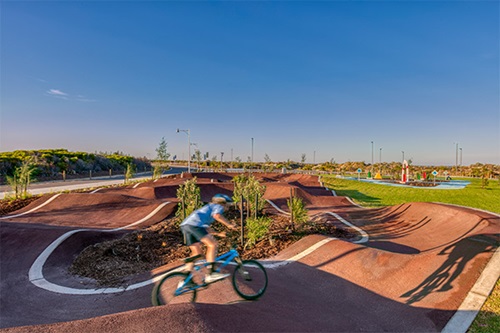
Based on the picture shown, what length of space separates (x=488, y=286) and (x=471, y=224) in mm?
6809

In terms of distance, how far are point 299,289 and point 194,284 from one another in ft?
8.65

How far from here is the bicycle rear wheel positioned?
520 cm

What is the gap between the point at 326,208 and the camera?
18844 millimetres

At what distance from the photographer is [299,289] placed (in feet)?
21.9

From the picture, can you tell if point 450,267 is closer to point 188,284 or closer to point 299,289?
point 299,289

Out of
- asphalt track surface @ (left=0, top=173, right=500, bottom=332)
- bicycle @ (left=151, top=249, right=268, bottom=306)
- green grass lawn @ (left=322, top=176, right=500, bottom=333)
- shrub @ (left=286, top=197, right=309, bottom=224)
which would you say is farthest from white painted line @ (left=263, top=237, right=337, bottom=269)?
green grass lawn @ (left=322, top=176, right=500, bottom=333)

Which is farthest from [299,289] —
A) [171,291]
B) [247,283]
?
[171,291]

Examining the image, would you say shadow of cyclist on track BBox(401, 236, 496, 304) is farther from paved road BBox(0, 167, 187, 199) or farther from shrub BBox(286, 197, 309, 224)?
paved road BBox(0, 167, 187, 199)

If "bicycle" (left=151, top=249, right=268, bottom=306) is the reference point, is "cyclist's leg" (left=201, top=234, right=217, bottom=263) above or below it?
above

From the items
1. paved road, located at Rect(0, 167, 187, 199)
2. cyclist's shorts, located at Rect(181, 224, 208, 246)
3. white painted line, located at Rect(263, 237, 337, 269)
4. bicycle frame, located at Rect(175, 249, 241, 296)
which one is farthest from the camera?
paved road, located at Rect(0, 167, 187, 199)

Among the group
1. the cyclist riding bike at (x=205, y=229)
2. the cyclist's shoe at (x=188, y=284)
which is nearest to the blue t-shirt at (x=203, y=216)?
the cyclist riding bike at (x=205, y=229)

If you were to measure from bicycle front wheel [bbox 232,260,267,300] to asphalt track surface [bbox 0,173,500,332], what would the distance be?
16cm

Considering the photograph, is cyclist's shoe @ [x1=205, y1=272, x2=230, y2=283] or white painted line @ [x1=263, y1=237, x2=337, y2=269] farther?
white painted line @ [x1=263, y1=237, x2=337, y2=269]

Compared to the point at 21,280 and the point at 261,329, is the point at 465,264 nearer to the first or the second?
the point at 261,329
